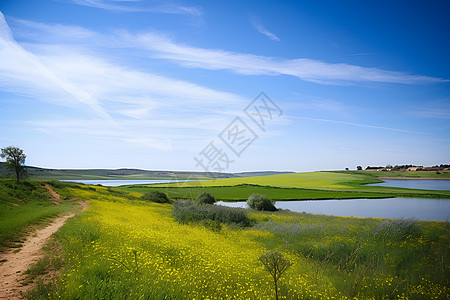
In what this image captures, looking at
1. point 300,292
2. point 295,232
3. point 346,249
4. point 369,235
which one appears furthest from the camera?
point 295,232

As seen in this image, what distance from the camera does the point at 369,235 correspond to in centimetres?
1404

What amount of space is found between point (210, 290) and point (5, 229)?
12.1 meters

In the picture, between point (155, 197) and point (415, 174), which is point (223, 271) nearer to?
point (155, 197)

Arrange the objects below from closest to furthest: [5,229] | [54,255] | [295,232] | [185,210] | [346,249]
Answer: [54,255]
[346,249]
[5,229]
[295,232]
[185,210]

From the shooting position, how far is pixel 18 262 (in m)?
8.53

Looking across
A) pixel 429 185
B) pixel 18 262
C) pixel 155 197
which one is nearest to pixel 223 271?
pixel 18 262

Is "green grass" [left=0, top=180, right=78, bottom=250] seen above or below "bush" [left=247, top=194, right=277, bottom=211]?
above

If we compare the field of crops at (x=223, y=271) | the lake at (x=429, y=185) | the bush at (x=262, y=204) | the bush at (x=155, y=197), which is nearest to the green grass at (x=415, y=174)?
the lake at (x=429, y=185)

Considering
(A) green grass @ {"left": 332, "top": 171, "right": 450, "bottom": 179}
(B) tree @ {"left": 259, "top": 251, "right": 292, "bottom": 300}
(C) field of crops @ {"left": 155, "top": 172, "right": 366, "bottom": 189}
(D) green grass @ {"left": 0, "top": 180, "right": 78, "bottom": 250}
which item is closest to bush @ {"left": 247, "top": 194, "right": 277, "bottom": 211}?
(D) green grass @ {"left": 0, "top": 180, "right": 78, "bottom": 250}

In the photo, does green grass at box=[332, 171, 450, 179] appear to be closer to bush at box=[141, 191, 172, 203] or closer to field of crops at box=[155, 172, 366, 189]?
field of crops at box=[155, 172, 366, 189]

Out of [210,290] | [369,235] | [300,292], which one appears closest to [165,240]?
[210,290]

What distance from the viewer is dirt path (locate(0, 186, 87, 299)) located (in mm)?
6367

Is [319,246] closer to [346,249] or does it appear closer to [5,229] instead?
[346,249]

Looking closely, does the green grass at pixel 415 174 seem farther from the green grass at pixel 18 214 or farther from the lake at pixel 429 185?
the green grass at pixel 18 214
